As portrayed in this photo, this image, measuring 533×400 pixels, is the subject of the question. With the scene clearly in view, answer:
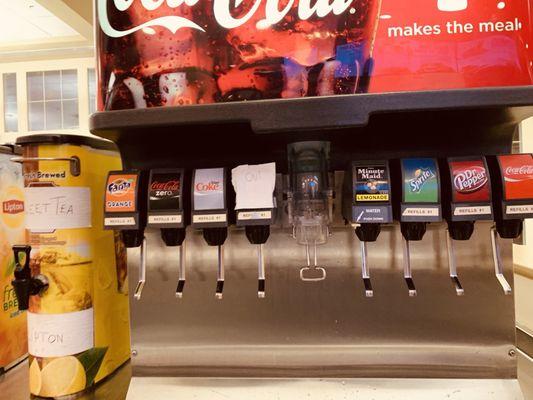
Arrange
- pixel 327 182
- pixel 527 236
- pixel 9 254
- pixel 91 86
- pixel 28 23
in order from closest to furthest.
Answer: pixel 327 182
pixel 9 254
pixel 527 236
pixel 28 23
pixel 91 86

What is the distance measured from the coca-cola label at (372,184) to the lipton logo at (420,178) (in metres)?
0.05

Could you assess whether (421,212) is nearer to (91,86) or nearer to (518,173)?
(518,173)

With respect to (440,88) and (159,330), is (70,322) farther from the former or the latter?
(440,88)

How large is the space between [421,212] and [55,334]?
2.63 feet

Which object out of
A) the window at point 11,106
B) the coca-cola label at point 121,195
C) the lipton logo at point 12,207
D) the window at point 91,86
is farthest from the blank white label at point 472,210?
the window at point 11,106

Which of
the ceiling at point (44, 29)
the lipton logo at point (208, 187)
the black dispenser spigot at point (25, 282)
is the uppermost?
the ceiling at point (44, 29)

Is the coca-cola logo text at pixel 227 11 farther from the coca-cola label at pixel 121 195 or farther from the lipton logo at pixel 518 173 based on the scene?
the lipton logo at pixel 518 173

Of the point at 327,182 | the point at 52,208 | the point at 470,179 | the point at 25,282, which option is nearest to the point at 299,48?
the point at 327,182

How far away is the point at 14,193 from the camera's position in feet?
3.87

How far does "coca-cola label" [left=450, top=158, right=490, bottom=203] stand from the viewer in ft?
2.41

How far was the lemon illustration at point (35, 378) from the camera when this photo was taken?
89cm

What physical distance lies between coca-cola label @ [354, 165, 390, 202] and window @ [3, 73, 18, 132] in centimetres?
342

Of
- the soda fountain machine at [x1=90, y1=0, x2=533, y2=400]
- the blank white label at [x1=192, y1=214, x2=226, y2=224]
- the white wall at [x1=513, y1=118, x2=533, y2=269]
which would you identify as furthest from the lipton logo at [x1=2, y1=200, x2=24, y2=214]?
the white wall at [x1=513, y1=118, x2=533, y2=269]

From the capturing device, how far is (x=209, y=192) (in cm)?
78
